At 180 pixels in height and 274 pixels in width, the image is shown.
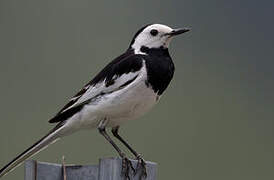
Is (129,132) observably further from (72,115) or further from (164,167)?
(72,115)

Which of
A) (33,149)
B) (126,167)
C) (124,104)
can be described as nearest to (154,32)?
(124,104)

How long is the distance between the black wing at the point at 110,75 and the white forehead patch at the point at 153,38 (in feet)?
0.31

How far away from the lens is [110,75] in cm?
367

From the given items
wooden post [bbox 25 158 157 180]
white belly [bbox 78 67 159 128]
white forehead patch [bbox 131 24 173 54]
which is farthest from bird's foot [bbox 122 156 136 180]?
white forehead patch [bbox 131 24 173 54]

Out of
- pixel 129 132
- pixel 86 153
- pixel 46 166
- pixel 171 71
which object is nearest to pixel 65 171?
pixel 46 166

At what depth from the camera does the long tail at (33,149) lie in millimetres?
3414

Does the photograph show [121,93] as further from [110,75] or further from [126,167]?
[126,167]

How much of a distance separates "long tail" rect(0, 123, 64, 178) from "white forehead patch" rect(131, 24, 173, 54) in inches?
23.4

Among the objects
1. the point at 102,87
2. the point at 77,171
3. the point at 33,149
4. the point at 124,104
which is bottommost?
the point at 77,171

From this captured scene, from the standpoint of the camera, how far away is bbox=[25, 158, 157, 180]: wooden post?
2910 millimetres

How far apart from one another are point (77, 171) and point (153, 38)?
1.10 meters

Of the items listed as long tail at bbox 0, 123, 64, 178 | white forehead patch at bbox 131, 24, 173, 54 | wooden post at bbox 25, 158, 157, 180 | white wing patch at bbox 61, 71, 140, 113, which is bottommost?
wooden post at bbox 25, 158, 157, 180

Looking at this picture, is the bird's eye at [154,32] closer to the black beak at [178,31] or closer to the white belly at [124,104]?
the black beak at [178,31]

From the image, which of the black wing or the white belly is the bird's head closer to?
the black wing
